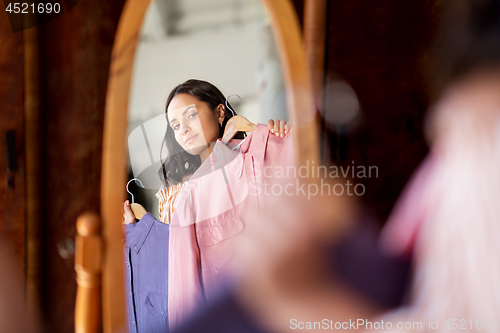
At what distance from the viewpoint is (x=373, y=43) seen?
0.61m

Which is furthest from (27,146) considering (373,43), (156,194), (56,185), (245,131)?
(373,43)

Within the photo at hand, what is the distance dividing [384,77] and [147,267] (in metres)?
0.64

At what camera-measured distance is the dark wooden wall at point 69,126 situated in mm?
500

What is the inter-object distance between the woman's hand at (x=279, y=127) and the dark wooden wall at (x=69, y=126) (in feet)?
1.05

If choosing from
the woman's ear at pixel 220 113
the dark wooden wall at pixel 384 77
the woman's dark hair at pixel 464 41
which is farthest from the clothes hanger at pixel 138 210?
the woman's dark hair at pixel 464 41

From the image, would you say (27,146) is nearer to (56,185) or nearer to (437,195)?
(56,185)

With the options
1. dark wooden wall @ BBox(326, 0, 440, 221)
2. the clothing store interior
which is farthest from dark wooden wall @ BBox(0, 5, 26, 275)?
dark wooden wall @ BBox(326, 0, 440, 221)

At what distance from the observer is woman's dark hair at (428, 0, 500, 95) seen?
0.51 m

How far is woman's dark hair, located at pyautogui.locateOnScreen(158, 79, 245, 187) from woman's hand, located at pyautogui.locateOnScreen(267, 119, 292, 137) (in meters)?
0.08

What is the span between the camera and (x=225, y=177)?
0.47 m

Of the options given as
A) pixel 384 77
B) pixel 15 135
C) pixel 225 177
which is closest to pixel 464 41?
pixel 384 77

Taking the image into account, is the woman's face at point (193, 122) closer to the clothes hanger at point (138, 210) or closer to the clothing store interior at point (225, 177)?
the clothing store interior at point (225, 177)

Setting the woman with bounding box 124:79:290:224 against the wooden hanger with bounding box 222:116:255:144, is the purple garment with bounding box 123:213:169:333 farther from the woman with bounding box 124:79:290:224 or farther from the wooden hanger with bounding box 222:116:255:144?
the wooden hanger with bounding box 222:116:255:144

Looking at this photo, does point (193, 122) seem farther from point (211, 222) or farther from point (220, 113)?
point (211, 222)
